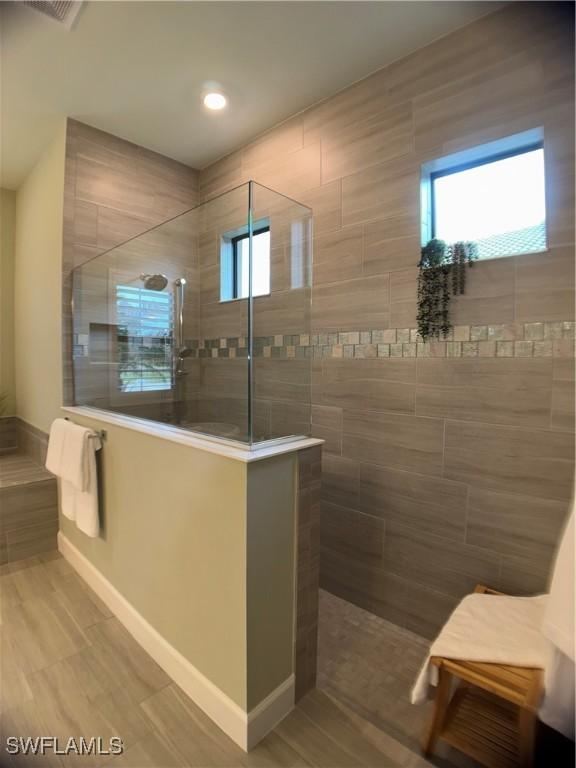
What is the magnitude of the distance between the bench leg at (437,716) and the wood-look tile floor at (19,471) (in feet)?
8.58

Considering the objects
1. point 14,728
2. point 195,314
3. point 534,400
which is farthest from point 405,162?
point 14,728

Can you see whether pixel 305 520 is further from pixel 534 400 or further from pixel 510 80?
pixel 510 80

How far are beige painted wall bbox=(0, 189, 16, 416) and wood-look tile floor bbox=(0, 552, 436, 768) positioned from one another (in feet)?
7.25

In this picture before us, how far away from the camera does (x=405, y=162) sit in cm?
184

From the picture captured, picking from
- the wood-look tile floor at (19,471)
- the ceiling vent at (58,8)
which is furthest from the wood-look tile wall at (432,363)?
the wood-look tile floor at (19,471)

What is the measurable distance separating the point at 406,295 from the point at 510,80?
3.01 ft

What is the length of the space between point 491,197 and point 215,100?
164cm

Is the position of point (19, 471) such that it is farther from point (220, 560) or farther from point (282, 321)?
point (282, 321)

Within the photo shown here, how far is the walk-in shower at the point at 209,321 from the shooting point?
1656 mm

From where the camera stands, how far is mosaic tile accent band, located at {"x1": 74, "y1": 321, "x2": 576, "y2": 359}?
1481 mm

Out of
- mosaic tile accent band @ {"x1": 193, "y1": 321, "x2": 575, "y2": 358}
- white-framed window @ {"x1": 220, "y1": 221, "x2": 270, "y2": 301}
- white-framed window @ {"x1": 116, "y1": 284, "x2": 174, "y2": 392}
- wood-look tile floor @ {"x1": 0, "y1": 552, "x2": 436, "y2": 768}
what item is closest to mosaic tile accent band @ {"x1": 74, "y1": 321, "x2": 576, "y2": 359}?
mosaic tile accent band @ {"x1": 193, "y1": 321, "x2": 575, "y2": 358}

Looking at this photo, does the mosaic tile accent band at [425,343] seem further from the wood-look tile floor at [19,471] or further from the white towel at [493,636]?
the wood-look tile floor at [19,471]

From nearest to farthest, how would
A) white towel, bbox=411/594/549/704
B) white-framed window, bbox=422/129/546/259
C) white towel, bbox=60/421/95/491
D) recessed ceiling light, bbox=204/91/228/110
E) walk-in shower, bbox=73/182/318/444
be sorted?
white towel, bbox=411/594/549/704 → white-framed window, bbox=422/129/546/259 → walk-in shower, bbox=73/182/318/444 → white towel, bbox=60/421/95/491 → recessed ceiling light, bbox=204/91/228/110

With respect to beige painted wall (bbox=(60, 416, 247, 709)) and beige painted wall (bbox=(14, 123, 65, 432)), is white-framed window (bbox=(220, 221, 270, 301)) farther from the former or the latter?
beige painted wall (bbox=(14, 123, 65, 432))
